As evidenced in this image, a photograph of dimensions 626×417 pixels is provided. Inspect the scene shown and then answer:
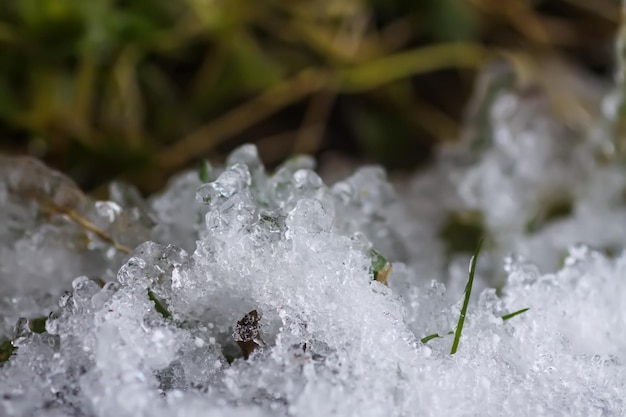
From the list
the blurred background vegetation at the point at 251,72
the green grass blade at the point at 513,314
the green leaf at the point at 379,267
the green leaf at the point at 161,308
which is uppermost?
the blurred background vegetation at the point at 251,72

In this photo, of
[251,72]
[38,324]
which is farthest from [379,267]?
[251,72]

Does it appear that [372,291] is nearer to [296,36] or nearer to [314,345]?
[314,345]

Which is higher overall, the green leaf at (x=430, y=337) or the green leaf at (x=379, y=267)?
the green leaf at (x=379, y=267)

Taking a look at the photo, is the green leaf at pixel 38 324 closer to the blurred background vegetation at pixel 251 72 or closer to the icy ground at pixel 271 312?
the icy ground at pixel 271 312

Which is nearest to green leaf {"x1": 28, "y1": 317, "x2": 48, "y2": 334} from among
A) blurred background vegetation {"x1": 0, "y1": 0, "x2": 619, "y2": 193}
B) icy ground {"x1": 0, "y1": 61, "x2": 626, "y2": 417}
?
icy ground {"x1": 0, "y1": 61, "x2": 626, "y2": 417}

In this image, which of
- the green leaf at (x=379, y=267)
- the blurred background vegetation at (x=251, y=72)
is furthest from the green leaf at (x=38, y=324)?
the blurred background vegetation at (x=251, y=72)

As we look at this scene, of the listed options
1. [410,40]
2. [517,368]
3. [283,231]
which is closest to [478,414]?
[517,368]

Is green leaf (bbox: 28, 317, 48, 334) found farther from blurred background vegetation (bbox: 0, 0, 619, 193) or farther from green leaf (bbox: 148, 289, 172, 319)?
blurred background vegetation (bbox: 0, 0, 619, 193)

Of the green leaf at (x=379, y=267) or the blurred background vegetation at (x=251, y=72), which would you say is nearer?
the green leaf at (x=379, y=267)
